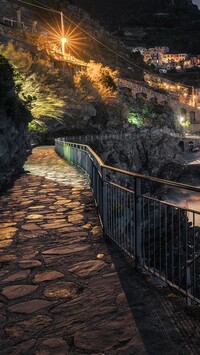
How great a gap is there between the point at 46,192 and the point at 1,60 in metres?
5.70

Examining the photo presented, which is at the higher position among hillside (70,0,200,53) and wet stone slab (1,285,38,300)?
hillside (70,0,200,53)

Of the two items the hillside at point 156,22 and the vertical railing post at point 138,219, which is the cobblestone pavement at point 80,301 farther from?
the hillside at point 156,22

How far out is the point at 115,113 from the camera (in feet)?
183

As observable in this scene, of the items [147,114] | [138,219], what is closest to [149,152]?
[147,114]

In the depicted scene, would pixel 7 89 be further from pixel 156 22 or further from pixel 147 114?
pixel 156 22

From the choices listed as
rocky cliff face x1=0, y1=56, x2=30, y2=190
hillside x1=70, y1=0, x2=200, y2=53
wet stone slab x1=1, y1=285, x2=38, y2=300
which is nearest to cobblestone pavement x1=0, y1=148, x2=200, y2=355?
wet stone slab x1=1, y1=285, x2=38, y2=300

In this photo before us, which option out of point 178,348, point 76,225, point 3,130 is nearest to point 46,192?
point 3,130

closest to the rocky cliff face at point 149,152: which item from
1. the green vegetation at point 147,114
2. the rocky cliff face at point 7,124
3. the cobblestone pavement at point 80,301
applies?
the green vegetation at point 147,114

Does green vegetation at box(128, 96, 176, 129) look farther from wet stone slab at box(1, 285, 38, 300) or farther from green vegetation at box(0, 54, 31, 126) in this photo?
wet stone slab at box(1, 285, 38, 300)

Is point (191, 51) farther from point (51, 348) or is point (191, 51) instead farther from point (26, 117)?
point (51, 348)

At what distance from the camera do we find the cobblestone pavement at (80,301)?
9.81 feet

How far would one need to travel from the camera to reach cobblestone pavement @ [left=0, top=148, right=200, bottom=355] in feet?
9.81

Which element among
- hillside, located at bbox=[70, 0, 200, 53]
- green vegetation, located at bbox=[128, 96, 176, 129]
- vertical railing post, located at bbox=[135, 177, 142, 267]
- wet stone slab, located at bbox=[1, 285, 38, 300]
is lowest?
wet stone slab, located at bbox=[1, 285, 38, 300]

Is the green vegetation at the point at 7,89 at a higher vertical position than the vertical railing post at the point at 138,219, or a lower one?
higher
